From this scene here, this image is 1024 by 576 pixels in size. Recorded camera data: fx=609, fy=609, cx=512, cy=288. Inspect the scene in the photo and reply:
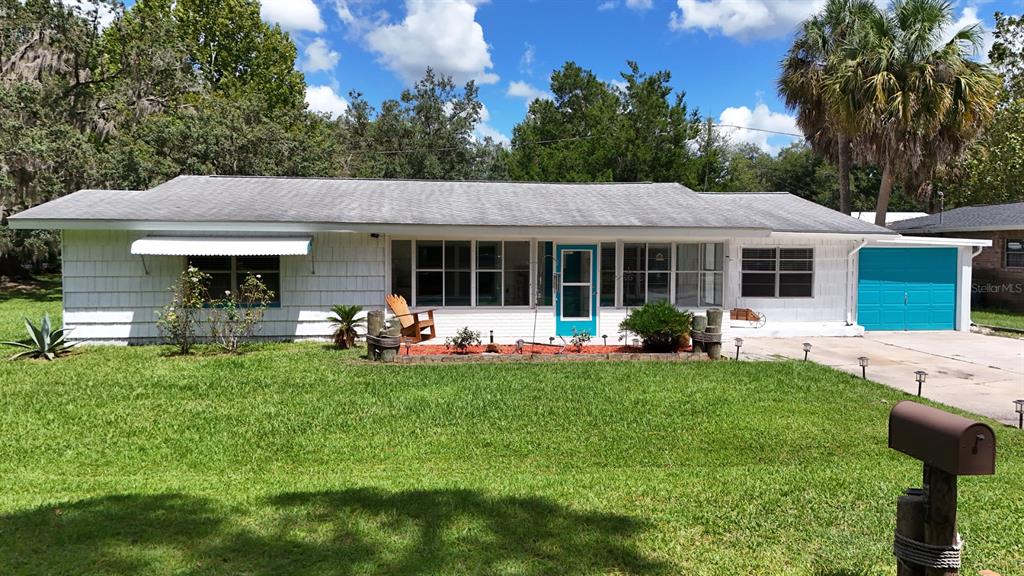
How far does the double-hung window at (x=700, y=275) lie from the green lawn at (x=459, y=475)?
4251 millimetres

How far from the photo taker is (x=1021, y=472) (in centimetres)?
477

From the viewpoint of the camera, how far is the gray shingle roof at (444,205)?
11.1 meters

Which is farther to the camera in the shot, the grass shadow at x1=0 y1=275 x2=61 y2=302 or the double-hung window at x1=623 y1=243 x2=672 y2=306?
the grass shadow at x1=0 y1=275 x2=61 y2=302

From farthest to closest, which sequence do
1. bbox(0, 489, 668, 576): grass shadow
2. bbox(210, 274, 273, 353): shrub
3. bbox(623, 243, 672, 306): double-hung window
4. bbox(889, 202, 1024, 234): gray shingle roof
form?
bbox(889, 202, 1024, 234): gray shingle roof → bbox(623, 243, 672, 306): double-hung window → bbox(210, 274, 273, 353): shrub → bbox(0, 489, 668, 576): grass shadow

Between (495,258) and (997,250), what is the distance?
16.6m

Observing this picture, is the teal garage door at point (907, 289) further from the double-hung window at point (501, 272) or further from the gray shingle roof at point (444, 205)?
the double-hung window at point (501, 272)

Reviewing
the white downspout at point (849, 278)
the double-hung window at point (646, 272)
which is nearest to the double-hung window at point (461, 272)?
the double-hung window at point (646, 272)

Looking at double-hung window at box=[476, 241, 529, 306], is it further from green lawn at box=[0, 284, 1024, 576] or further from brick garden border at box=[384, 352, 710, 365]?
green lawn at box=[0, 284, 1024, 576]

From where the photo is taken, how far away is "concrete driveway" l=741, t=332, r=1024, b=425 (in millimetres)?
7633

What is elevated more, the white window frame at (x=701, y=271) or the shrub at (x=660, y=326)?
the white window frame at (x=701, y=271)

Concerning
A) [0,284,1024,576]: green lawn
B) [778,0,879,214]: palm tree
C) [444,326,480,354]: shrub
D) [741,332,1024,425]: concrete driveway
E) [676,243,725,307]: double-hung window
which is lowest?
[0,284,1024,576]: green lawn

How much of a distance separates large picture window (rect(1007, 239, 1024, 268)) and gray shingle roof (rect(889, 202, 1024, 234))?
30.6 inches

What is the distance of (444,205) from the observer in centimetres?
1279

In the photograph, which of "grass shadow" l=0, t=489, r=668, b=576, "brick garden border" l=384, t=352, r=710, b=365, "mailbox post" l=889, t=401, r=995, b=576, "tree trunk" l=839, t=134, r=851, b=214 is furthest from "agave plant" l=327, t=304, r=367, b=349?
"tree trunk" l=839, t=134, r=851, b=214
